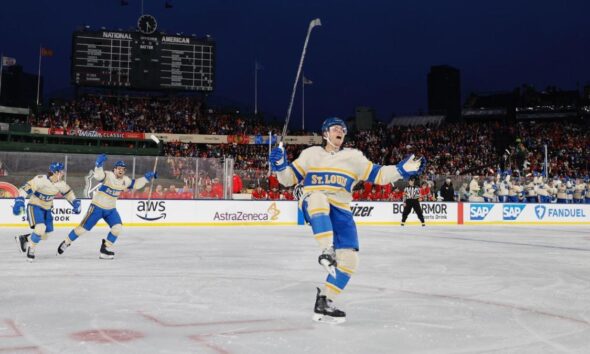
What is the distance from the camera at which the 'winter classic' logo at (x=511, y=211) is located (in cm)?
2567

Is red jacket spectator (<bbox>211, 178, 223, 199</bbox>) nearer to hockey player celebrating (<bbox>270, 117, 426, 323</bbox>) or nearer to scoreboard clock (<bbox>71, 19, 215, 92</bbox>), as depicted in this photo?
hockey player celebrating (<bbox>270, 117, 426, 323</bbox>)

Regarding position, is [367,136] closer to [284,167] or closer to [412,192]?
[412,192]

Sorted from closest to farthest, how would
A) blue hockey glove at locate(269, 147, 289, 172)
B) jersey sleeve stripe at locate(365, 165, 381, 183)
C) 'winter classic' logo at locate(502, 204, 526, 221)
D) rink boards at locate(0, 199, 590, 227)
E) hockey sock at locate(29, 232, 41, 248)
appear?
blue hockey glove at locate(269, 147, 289, 172) < jersey sleeve stripe at locate(365, 165, 381, 183) < hockey sock at locate(29, 232, 41, 248) < rink boards at locate(0, 199, 590, 227) < 'winter classic' logo at locate(502, 204, 526, 221)

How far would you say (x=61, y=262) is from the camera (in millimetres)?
9281

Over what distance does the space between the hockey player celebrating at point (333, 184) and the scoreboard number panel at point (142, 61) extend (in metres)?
39.8

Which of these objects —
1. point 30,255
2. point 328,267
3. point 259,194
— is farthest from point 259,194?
point 328,267

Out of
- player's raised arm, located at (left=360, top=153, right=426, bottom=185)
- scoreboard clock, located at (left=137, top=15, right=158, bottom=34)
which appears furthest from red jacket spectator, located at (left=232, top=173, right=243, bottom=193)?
scoreboard clock, located at (left=137, top=15, right=158, bottom=34)

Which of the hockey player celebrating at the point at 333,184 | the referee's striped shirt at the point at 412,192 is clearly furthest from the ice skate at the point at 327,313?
the referee's striped shirt at the point at 412,192

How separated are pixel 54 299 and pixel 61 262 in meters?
3.78

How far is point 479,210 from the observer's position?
25469 mm

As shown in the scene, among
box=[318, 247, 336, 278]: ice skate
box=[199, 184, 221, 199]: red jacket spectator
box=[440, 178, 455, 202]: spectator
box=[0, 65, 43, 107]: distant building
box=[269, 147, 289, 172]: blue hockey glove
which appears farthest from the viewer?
box=[0, 65, 43, 107]: distant building

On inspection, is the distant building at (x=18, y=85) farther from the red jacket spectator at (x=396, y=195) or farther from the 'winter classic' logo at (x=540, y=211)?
the 'winter classic' logo at (x=540, y=211)

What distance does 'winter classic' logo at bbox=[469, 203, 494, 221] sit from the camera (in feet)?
83.3

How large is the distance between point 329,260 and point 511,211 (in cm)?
2326
